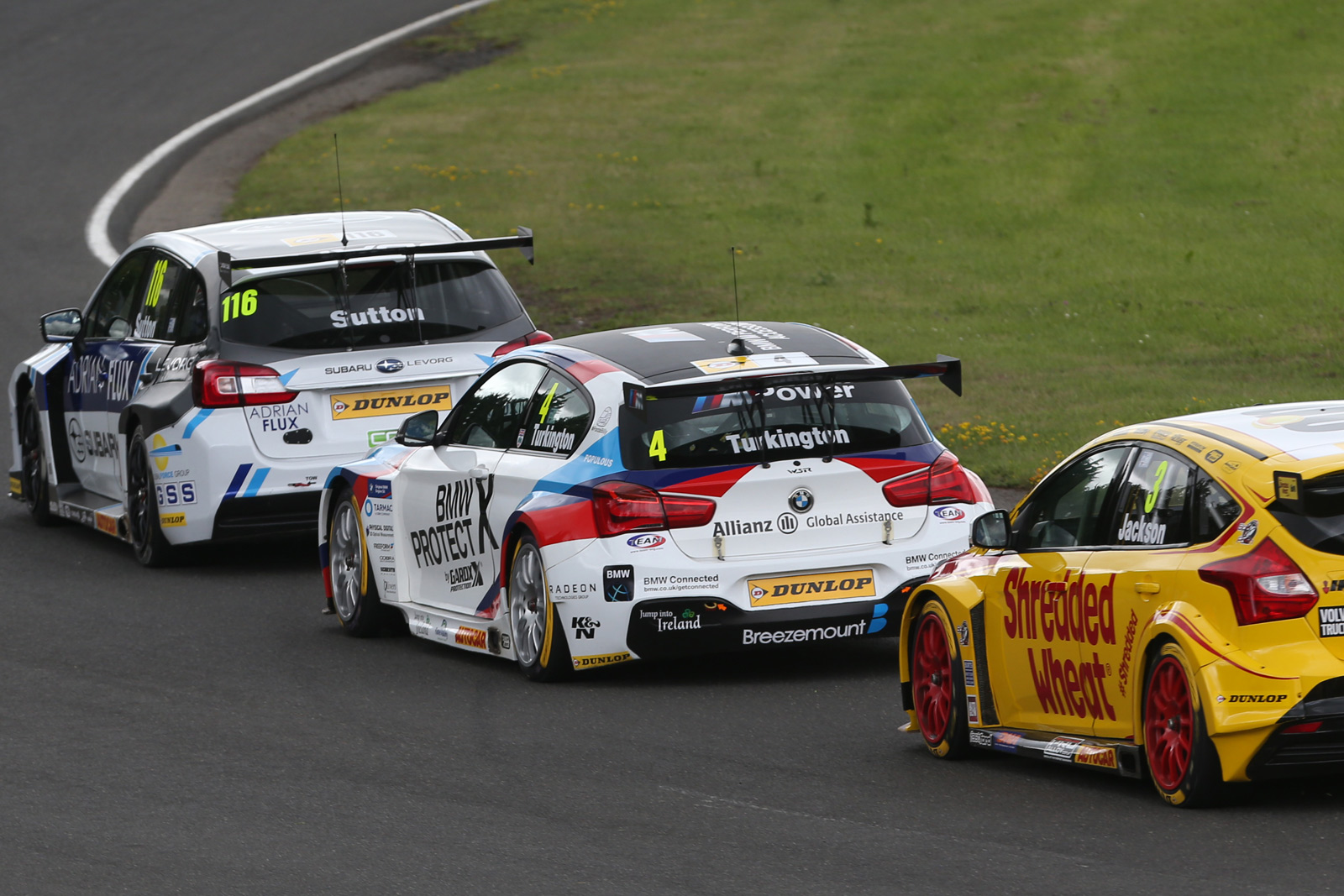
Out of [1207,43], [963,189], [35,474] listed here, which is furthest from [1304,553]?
[1207,43]

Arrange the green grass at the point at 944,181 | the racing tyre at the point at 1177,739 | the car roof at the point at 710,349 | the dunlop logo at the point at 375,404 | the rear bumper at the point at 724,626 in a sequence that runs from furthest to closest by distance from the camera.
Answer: the green grass at the point at 944,181, the dunlop logo at the point at 375,404, the car roof at the point at 710,349, the rear bumper at the point at 724,626, the racing tyre at the point at 1177,739

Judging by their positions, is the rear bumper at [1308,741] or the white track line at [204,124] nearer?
the rear bumper at [1308,741]

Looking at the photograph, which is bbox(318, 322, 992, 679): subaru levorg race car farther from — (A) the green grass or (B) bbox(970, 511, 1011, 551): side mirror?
(A) the green grass

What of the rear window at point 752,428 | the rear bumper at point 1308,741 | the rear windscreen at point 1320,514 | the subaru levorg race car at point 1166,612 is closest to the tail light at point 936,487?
the rear window at point 752,428

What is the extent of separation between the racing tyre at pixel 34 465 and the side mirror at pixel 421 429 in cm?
512

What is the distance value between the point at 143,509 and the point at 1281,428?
8.46 meters

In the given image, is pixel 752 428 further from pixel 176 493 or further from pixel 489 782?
pixel 176 493

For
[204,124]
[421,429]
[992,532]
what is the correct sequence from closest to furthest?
[992,532] → [421,429] → [204,124]

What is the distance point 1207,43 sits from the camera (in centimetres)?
3619

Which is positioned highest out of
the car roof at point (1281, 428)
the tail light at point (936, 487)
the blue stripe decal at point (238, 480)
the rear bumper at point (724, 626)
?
the car roof at point (1281, 428)

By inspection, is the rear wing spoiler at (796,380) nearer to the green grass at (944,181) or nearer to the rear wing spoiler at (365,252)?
the rear wing spoiler at (365,252)

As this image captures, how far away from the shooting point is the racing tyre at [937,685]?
313 inches

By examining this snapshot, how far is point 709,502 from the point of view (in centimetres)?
939

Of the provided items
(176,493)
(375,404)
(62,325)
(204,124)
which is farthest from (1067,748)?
(204,124)
